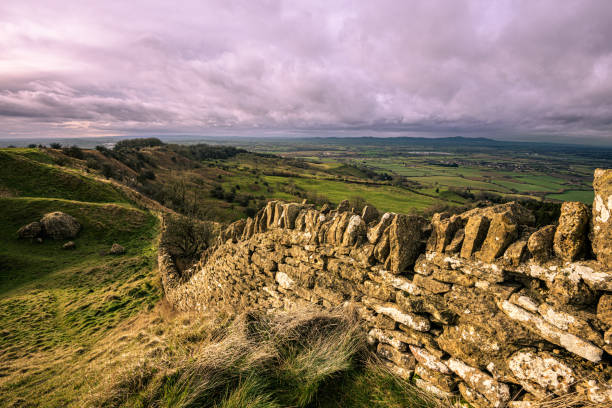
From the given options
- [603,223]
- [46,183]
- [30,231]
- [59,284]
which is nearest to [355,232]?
[603,223]

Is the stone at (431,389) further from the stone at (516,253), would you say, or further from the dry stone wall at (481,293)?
the stone at (516,253)

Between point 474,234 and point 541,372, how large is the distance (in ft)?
4.71

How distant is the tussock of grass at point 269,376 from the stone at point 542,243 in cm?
208

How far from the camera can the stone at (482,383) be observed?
8.53 ft

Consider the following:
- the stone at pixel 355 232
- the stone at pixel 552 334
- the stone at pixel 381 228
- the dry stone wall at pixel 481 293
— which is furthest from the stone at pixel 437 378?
the stone at pixel 355 232

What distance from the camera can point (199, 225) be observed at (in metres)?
18.9

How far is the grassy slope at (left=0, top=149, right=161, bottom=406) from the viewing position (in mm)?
6320

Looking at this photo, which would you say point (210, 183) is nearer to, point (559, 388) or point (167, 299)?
point (167, 299)

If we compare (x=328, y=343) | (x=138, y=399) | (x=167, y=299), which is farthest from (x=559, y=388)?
(x=167, y=299)

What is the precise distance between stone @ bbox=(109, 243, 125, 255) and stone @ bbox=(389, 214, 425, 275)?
2204cm

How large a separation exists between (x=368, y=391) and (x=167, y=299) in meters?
11.1

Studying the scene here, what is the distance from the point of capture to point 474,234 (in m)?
2.91

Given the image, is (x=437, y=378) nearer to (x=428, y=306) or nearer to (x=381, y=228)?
(x=428, y=306)

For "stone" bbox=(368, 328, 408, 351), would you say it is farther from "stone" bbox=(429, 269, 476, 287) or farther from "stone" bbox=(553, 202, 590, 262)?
"stone" bbox=(553, 202, 590, 262)
